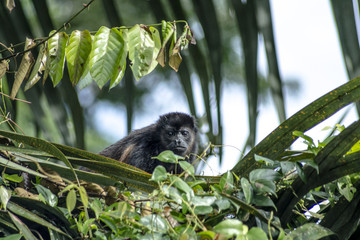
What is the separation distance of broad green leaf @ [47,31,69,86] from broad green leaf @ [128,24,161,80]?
0.27 metres

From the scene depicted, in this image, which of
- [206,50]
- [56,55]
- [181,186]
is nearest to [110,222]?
[181,186]

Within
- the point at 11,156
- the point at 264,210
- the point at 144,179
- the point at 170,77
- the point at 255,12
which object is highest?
the point at 170,77

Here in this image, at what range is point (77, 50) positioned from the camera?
210cm

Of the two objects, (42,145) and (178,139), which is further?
(178,139)

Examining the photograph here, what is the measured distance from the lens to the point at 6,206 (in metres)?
1.81

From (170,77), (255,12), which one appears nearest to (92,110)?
(170,77)

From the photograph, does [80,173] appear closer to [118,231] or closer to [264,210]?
[118,231]

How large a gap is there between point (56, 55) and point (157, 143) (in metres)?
3.81

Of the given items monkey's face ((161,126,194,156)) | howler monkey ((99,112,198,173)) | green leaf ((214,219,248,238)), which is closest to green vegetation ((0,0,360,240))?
green leaf ((214,219,248,238))

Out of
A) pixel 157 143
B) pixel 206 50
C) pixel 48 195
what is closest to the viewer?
pixel 48 195

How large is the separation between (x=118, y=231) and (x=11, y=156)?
610 millimetres

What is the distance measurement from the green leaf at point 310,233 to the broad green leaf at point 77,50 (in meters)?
1.00

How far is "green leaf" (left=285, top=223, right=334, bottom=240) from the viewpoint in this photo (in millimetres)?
1720

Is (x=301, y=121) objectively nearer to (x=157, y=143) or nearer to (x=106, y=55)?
(x=106, y=55)
